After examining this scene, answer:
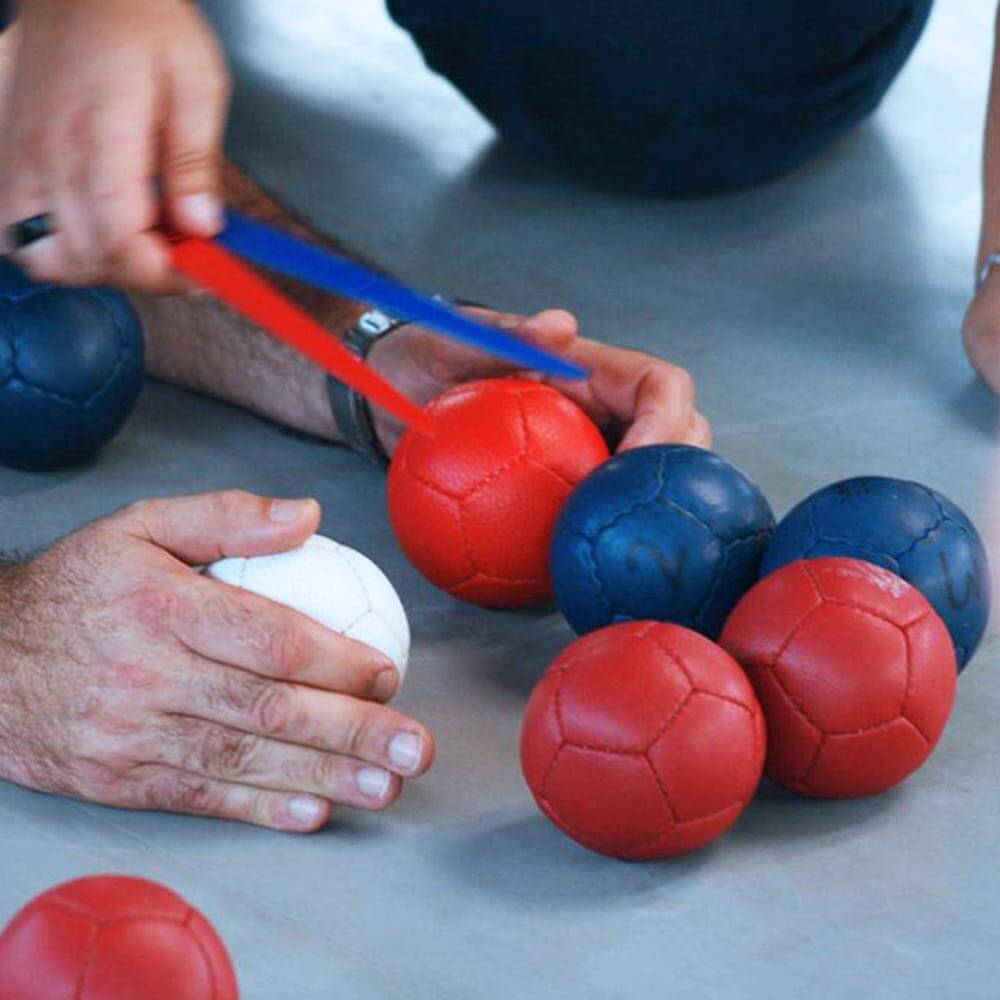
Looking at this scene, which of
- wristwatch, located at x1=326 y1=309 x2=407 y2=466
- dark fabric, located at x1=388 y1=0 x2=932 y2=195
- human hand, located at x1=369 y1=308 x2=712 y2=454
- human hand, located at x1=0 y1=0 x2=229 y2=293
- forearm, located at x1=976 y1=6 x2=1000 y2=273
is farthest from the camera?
dark fabric, located at x1=388 y1=0 x2=932 y2=195

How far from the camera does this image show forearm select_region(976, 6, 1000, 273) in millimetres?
2598

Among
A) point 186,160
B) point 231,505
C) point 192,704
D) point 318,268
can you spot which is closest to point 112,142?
point 186,160

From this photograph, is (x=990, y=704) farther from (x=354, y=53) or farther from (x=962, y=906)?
(x=354, y=53)

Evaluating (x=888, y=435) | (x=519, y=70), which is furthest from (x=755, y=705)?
(x=519, y=70)

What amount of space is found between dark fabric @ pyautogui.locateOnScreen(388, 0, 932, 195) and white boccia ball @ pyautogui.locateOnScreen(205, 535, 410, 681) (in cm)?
133

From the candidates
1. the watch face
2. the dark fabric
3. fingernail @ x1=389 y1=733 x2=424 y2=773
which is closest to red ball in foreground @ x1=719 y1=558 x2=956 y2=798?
fingernail @ x1=389 y1=733 x2=424 y2=773

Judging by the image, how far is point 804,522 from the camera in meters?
1.85

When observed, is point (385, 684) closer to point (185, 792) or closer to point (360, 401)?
point (185, 792)

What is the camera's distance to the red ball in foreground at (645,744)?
1.58 m

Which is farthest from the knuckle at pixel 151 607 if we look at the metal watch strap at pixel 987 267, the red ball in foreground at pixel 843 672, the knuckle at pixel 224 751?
the metal watch strap at pixel 987 267

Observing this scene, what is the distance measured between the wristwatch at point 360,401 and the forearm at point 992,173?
888 mm

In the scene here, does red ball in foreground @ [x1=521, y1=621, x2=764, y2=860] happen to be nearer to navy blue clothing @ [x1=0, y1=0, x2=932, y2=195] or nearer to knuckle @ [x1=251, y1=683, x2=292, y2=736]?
knuckle @ [x1=251, y1=683, x2=292, y2=736]

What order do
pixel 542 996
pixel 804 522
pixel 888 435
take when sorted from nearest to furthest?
pixel 542 996 → pixel 804 522 → pixel 888 435

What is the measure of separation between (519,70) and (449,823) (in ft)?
5.08
